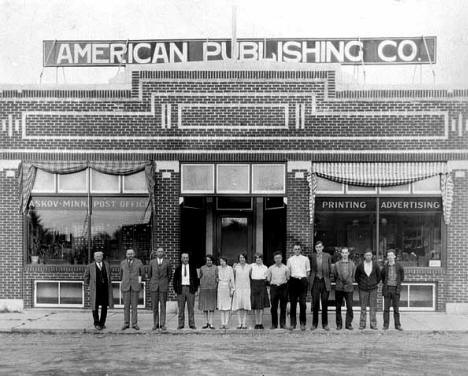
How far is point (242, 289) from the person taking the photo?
13.3 m

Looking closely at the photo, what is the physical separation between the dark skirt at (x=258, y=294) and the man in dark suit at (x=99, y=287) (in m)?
3.15

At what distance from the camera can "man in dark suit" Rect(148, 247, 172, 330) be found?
1316 centimetres

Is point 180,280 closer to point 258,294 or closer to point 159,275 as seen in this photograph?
point 159,275

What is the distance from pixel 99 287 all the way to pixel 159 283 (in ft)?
4.34

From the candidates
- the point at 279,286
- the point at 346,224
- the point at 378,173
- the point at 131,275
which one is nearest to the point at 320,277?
the point at 279,286

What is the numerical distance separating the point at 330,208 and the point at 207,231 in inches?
171

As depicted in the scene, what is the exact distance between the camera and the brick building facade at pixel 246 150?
600 inches

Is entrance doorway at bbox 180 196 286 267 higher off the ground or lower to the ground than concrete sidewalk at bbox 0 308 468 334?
higher

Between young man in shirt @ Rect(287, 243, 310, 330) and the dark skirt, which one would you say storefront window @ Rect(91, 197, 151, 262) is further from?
young man in shirt @ Rect(287, 243, 310, 330)

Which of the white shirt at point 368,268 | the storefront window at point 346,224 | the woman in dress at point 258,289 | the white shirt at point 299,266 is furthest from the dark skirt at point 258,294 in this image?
the storefront window at point 346,224

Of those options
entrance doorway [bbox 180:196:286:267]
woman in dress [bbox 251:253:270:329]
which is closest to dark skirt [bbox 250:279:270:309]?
woman in dress [bbox 251:253:270:329]

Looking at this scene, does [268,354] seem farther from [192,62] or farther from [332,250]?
[192,62]

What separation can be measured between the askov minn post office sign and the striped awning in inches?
120

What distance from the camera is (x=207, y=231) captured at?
1819 centimetres
